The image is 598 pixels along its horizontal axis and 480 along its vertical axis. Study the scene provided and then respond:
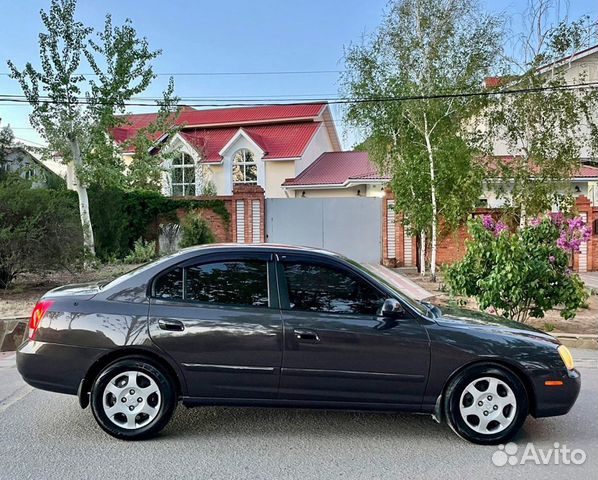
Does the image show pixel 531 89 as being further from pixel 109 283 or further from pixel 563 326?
pixel 109 283

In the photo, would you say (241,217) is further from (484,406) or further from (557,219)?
(484,406)

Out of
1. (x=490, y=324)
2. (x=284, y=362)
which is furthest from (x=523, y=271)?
(x=284, y=362)

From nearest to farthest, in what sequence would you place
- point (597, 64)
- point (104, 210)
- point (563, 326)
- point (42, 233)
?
point (563, 326) < point (42, 233) < point (597, 64) < point (104, 210)

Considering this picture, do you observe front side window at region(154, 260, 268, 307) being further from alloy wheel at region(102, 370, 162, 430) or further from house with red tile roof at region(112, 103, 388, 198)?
house with red tile roof at region(112, 103, 388, 198)

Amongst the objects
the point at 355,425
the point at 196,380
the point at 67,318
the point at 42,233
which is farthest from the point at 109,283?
the point at 42,233

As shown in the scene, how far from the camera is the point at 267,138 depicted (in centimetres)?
2778

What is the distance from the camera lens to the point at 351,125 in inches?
585

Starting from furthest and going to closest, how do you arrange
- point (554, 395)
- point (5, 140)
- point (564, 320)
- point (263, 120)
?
point (263, 120)
point (5, 140)
point (564, 320)
point (554, 395)

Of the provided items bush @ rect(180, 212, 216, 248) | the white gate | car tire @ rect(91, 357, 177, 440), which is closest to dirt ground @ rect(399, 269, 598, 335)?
car tire @ rect(91, 357, 177, 440)

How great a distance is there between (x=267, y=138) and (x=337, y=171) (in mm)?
4874

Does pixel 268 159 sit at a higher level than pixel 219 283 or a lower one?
higher

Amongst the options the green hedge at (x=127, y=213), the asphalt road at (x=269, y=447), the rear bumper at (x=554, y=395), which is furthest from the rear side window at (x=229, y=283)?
the green hedge at (x=127, y=213)

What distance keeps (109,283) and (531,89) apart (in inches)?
418

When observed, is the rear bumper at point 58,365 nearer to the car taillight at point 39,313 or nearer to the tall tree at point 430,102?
the car taillight at point 39,313
